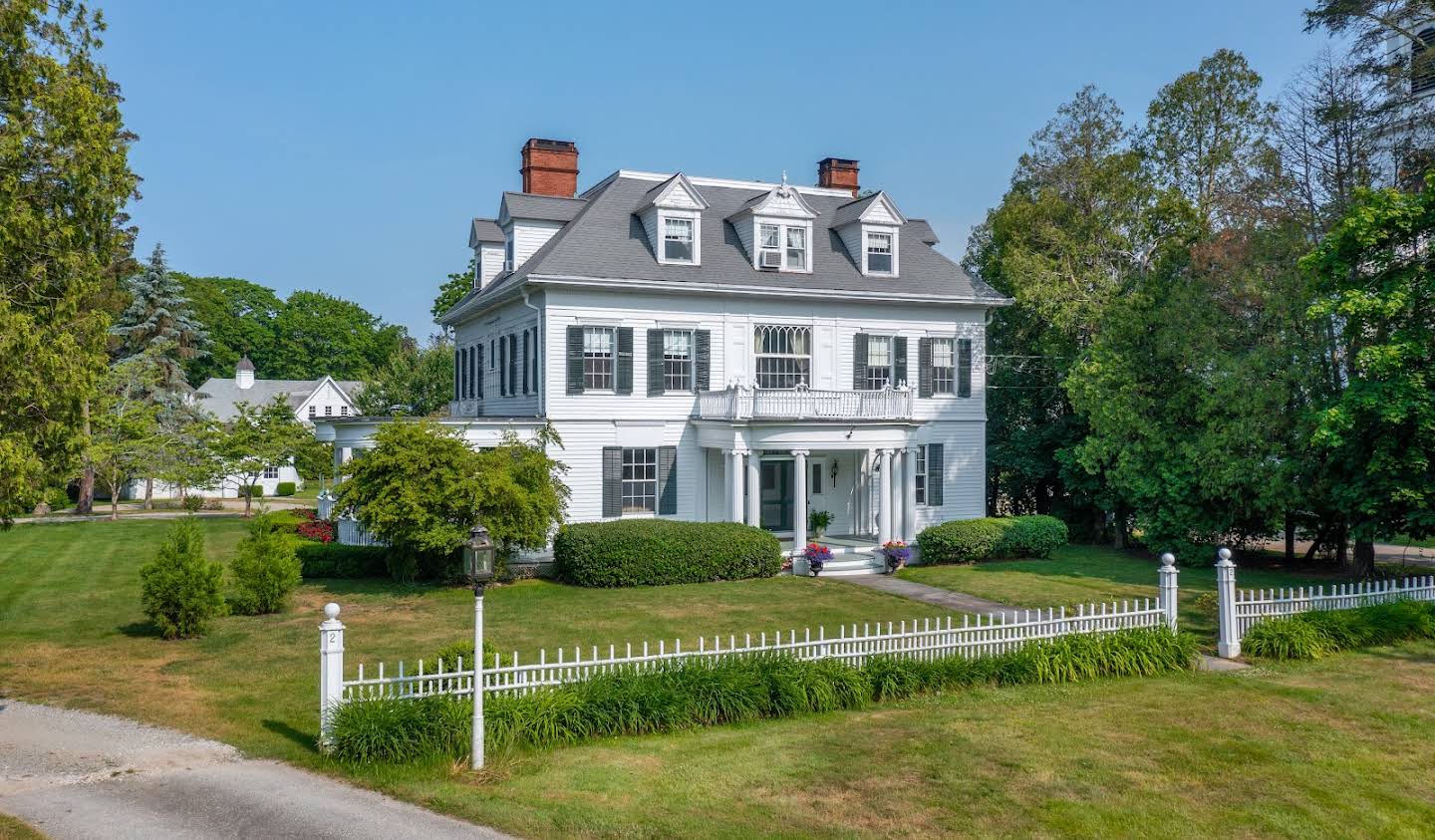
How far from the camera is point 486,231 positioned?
3020 cm

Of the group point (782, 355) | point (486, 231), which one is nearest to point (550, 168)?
point (486, 231)

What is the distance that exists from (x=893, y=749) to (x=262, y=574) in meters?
12.2

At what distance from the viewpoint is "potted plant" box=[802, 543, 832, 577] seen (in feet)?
77.3

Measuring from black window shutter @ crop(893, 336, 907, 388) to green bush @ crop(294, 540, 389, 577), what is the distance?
45.0 feet

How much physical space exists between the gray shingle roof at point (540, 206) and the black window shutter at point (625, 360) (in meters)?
4.63

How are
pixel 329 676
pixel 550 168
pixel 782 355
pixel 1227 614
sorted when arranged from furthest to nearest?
pixel 550 168
pixel 782 355
pixel 1227 614
pixel 329 676

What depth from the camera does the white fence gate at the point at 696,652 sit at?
10266mm

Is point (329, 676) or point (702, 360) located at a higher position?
point (702, 360)

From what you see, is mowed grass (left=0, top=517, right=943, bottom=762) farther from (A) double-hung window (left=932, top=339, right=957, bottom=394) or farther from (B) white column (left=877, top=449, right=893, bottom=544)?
(A) double-hung window (left=932, top=339, right=957, bottom=394)

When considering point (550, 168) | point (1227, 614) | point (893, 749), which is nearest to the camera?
point (893, 749)

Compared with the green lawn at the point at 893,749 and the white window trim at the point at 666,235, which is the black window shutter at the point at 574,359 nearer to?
the white window trim at the point at 666,235

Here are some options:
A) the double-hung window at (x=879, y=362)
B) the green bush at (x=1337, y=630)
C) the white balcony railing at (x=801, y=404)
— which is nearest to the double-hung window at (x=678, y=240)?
the white balcony railing at (x=801, y=404)

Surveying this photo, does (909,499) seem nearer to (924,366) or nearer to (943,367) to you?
(924,366)

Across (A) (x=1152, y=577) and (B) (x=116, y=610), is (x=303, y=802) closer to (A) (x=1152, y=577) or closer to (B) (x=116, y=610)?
(B) (x=116, y=610)
